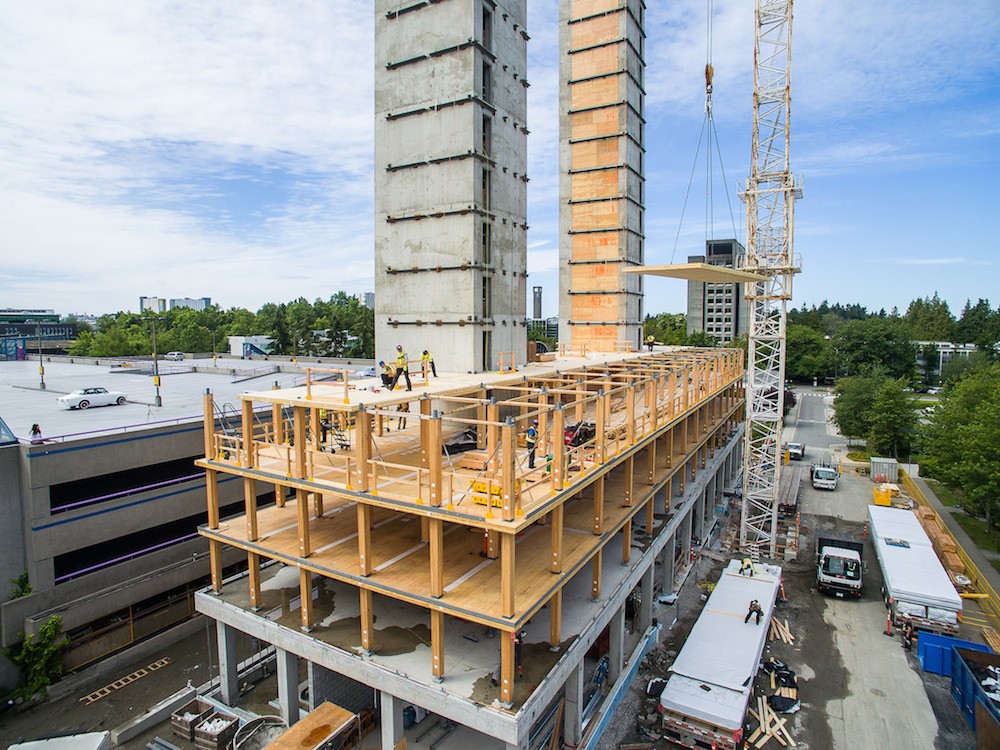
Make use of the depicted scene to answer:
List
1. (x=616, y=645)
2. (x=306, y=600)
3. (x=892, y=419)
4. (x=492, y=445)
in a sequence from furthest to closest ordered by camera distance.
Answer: (x=892, y=419)
(x=616, y=645)
(x=306, y=600)
(x=492, y=445)

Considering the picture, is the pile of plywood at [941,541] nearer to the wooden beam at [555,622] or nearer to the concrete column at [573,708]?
the concrete column at [573,708]

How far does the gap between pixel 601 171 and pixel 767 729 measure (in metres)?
37.7

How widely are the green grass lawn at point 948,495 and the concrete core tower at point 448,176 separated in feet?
125

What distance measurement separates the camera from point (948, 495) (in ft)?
148

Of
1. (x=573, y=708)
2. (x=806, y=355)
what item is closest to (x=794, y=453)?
(x=573, y=708)

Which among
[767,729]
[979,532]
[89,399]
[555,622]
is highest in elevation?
[89,399]

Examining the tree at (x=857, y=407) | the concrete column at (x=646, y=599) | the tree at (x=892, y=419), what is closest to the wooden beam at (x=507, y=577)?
the concrete column at (x=646, y=599)

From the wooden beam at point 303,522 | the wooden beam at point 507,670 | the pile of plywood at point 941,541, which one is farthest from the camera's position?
the pile of plywood at point 941,541

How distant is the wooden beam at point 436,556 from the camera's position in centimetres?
1469

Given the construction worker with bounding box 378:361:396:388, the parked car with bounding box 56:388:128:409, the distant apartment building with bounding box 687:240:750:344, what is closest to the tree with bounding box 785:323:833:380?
the distant apartment building with bounding box 687:240:750:344

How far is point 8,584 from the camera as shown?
21.6 m

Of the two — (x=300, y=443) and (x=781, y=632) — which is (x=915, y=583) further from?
(x=300, y=443)

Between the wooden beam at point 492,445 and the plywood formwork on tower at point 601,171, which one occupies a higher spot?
the plywood formwork on tower at point 601,171

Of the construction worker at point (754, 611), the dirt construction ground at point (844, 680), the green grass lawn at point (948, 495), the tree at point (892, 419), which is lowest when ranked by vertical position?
the dirt construction ground at point (844, 680)
